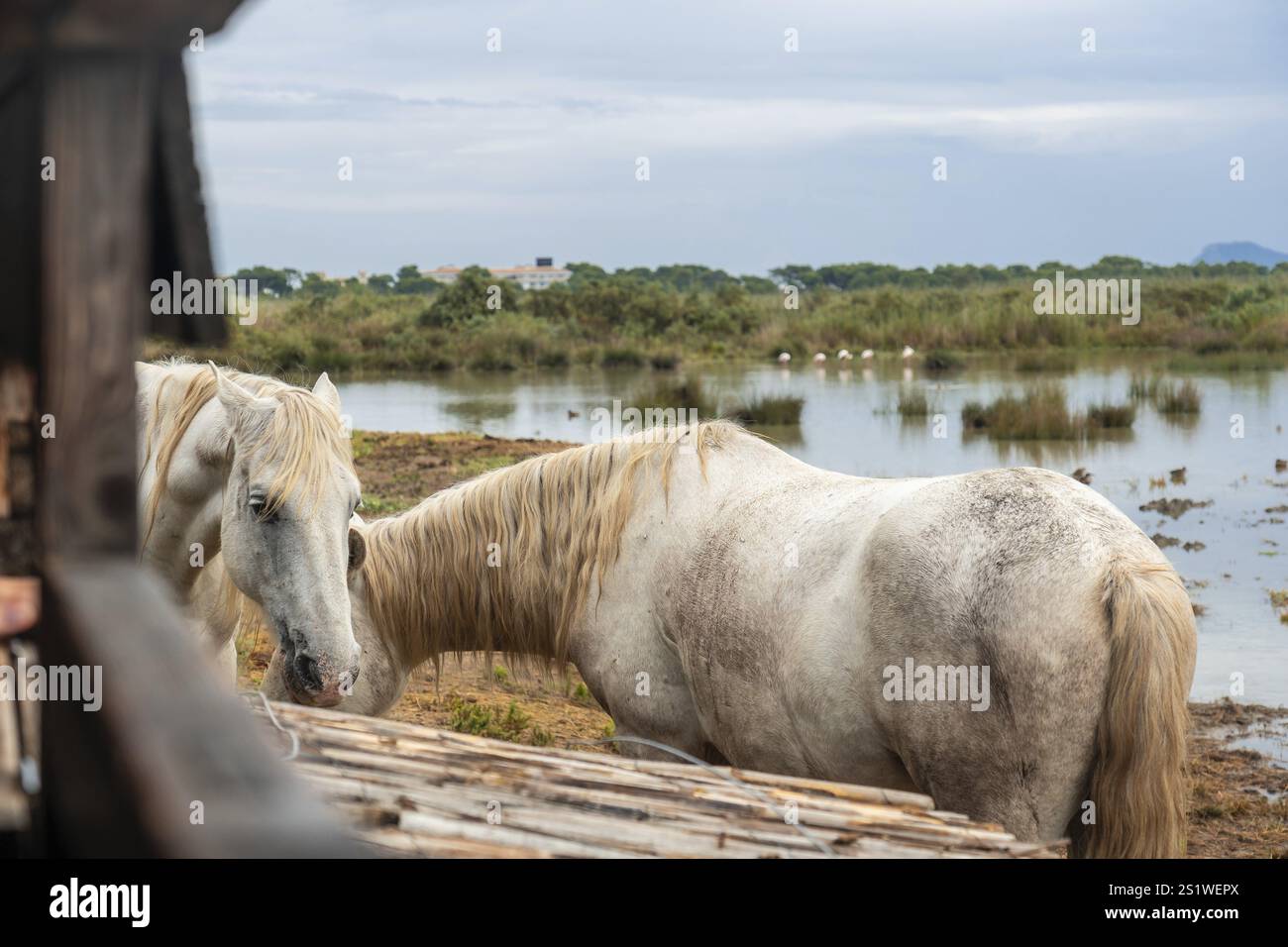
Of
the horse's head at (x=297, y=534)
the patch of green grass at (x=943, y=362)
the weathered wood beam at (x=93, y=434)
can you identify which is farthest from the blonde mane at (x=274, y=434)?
the patch of green grass at (x=943, y=362)

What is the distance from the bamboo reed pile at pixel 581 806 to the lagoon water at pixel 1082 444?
4.81m

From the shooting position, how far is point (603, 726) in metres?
6.16

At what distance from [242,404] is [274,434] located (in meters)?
0.19

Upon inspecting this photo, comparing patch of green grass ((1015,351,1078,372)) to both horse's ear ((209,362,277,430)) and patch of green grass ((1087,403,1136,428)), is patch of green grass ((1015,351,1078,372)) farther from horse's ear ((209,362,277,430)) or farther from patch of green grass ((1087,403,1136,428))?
horse's ear ((209,362,277,430))

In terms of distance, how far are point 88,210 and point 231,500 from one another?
7.07 feet

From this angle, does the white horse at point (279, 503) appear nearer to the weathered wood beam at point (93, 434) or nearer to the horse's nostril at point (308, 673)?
the horse's nostril at point (308, 673)

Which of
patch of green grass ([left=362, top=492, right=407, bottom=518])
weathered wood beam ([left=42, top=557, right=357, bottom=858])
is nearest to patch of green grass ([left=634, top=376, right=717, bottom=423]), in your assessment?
patch of green grass ([left=362, top=492, right=407, bottom=518])

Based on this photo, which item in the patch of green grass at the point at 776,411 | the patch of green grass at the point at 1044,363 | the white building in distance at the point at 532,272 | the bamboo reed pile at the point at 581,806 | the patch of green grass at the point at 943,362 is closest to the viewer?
the bamboo reed pile at the point at 581,806

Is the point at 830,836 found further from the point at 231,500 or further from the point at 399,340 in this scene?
the point at 399,340

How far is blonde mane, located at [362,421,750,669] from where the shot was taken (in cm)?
406

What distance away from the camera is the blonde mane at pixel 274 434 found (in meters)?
3.29

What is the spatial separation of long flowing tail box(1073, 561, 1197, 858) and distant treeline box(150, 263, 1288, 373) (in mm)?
20179

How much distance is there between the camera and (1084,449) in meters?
15.0
